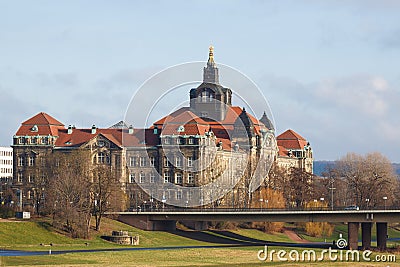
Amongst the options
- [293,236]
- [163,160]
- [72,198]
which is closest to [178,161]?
[163,160]

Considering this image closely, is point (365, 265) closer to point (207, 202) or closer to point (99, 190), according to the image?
point (99, 190)

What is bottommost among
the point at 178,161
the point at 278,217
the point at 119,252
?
the point at 119,252

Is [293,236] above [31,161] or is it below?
below

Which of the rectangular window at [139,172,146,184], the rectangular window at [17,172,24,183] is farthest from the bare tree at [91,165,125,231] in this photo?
the rectangular window at [17,172,24,183]

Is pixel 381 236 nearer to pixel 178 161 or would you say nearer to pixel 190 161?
pixel 190 161

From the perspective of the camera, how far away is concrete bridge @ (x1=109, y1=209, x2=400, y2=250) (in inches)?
5428

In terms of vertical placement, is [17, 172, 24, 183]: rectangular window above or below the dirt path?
above

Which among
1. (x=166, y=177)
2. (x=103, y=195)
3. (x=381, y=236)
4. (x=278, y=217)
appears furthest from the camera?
(x=166, y=177)

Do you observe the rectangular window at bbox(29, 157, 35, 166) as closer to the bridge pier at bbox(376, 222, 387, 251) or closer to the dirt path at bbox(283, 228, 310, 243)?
the dirt path at bbox(283, 228, 310, 243)

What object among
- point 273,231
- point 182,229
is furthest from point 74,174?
point 273,231

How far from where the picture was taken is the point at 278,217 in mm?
143750

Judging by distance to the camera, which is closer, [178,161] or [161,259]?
[161,259]

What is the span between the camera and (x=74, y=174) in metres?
149

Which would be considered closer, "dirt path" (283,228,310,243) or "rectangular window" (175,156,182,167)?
"dirt path" (283,228,310,243)
